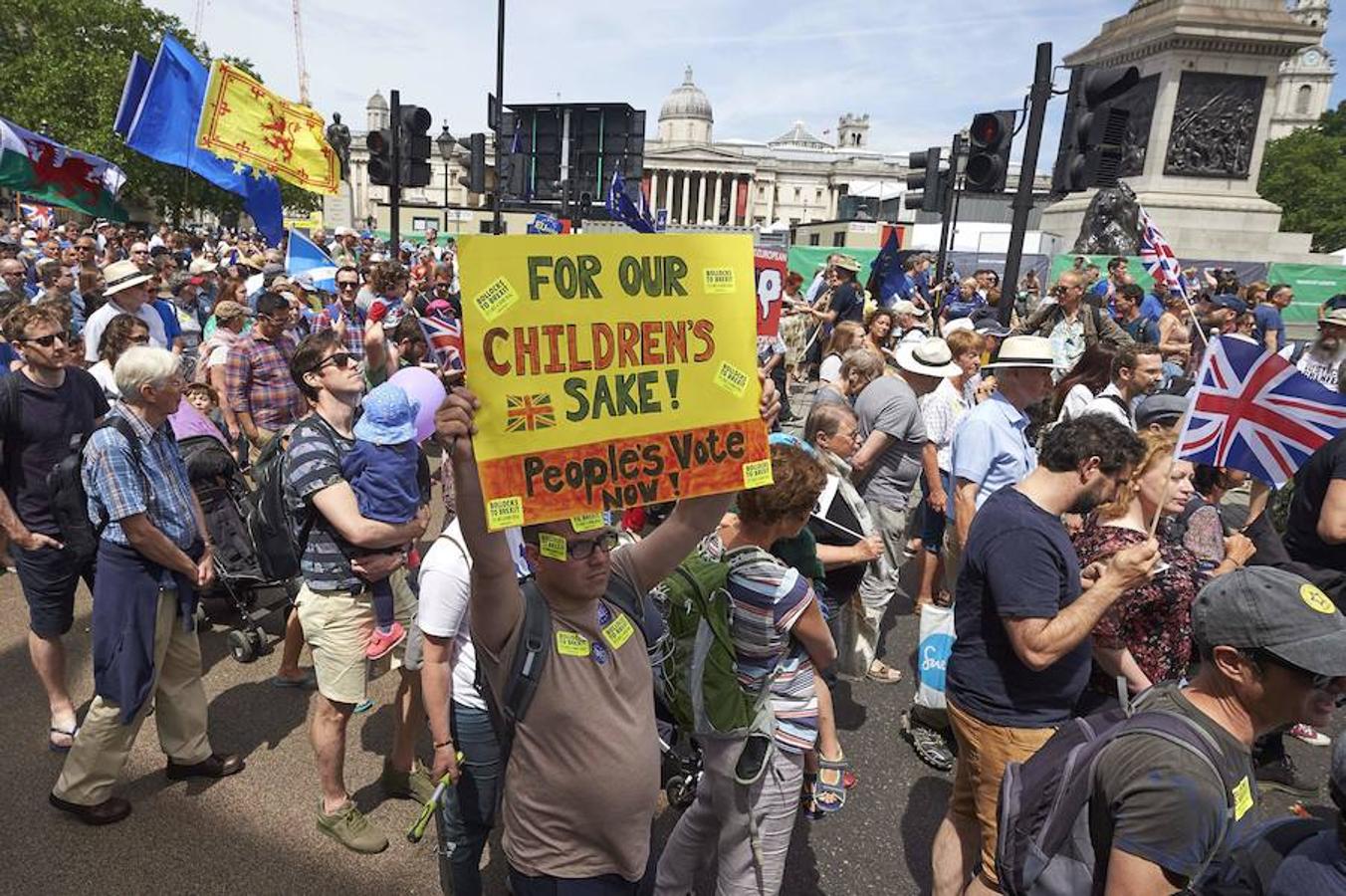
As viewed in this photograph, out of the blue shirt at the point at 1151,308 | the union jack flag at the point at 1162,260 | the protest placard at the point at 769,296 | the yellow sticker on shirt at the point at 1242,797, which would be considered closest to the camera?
the yellow sticker on shirt at the point at 1242,797

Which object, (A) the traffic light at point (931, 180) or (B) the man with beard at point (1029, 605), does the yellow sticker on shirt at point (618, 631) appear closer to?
(B) the man with beard at point (1029, 605)

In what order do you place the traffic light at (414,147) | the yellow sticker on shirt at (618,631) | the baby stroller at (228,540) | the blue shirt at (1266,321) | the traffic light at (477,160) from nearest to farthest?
the yellow sticker on shirt at (618,631) → the baby stroller at (228,540) → the traffic light at (414,147) → the blue shirt at (1266,321) → the traffic light at (477,160)

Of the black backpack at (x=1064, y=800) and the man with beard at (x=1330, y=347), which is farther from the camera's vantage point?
the man with beard at (x=1330, y=347)

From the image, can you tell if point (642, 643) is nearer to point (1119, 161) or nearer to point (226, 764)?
point (226, 764)

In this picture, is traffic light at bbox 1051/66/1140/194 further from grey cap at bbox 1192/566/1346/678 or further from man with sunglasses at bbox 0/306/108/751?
man with sunglasses at bbox 0/306/108/751

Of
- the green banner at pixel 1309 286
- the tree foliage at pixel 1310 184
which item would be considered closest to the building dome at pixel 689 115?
the tree foliage at pixel 1310 184

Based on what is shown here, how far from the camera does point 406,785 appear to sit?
11.8 ft

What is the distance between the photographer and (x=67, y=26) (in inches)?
1550

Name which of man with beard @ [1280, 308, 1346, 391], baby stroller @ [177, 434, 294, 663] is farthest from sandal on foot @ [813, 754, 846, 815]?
man with beard @ [1280, 308, 1346, 391]

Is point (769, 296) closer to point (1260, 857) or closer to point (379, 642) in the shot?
point (379, 642)

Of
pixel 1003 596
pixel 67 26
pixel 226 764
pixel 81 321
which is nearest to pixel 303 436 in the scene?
pixel 226 764

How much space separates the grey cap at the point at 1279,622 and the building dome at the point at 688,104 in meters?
123

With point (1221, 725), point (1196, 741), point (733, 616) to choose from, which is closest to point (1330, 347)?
point (1221, 725)

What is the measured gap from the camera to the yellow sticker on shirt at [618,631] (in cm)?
209
